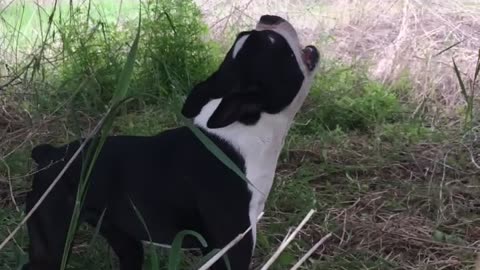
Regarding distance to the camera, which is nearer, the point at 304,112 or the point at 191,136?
the point at 191,136

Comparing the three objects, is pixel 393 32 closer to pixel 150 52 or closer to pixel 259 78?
pixel 150 52

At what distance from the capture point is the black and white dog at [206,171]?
189cm

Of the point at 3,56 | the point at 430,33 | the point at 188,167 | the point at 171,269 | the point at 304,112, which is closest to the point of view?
the point at 171,269

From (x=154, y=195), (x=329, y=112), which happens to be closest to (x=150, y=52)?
(x=329, y=112)

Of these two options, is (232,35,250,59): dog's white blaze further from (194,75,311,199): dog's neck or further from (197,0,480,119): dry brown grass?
(197,0,480,119): dry brown grass

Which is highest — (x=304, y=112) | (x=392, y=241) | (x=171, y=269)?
(x=171, y=269)

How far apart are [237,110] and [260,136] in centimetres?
9

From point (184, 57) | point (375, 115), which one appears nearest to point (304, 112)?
point (375, 115)

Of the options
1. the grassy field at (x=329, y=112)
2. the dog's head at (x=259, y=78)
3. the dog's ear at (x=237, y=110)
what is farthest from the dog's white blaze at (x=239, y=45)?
the grassy field at (x=329, y=112)

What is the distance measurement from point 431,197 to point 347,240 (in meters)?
0.42

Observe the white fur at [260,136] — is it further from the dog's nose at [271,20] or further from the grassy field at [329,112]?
the grassy field at [329,112]

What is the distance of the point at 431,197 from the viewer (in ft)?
9.52

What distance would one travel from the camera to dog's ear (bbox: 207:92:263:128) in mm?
1863

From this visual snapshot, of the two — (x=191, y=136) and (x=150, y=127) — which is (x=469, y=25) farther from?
(x=191, y=136)
